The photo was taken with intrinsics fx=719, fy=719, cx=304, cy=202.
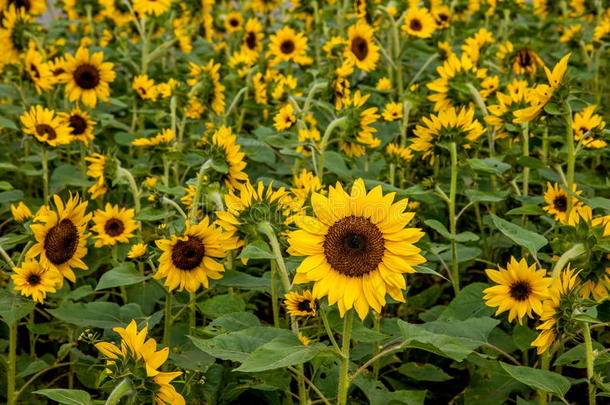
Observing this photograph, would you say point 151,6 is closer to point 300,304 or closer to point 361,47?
point 361,47

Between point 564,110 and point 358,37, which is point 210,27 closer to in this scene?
point 358,37

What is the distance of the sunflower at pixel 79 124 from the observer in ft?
9.45

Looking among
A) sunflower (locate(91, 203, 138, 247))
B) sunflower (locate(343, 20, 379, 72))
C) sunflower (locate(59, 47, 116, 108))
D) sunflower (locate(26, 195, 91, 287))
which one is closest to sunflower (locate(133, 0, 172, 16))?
sunflower (locate(59, 47, 116, 108))

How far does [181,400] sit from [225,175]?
794 mm

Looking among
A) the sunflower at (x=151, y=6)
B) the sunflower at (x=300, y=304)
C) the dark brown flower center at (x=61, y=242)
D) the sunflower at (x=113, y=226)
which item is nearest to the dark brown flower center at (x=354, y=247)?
the sunflower at (x=300, y=304)

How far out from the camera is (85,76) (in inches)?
125

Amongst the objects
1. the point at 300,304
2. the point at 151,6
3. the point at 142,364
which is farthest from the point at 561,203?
the point at 151,6

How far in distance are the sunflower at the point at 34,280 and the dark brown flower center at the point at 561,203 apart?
1.57 metres

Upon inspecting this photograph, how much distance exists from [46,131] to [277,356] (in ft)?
5.87

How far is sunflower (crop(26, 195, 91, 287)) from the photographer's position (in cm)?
197

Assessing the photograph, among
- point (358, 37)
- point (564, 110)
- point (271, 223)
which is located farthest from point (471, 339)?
point (358, 37)

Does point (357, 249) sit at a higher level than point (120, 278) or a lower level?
higher

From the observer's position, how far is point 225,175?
2.07 metres

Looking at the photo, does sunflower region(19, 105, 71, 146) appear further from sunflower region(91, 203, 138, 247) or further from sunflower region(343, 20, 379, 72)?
sunflower region(343, 20, 379, 72)
